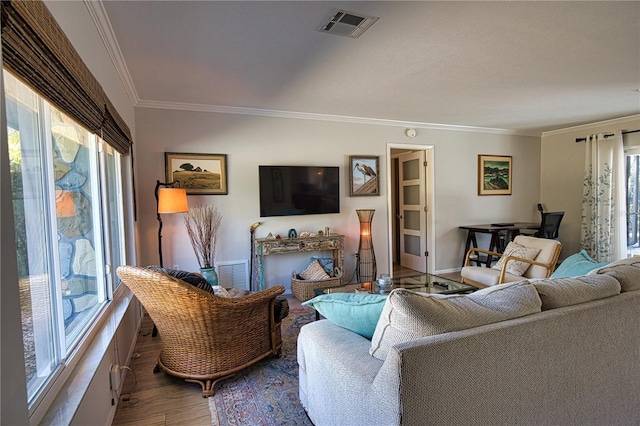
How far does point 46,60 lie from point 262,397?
2.02 metres

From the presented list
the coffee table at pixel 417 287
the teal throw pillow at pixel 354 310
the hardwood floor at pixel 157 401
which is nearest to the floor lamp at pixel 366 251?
the coffee table at pixel 417 287

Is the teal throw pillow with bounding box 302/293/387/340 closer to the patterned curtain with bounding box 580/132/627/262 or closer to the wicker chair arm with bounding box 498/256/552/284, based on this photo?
the wicker chair arm with bounding box 498/256/552/284

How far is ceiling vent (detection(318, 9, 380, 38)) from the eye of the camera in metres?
2.01

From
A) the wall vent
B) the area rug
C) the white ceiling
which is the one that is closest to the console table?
the wall vent

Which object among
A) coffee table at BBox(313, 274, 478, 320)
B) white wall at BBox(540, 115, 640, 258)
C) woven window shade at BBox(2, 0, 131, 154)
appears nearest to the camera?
woven window shade at BBox(2, 0, 131, 154)

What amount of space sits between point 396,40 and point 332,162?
2.37 m

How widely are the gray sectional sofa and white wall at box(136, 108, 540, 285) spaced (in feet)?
9.16

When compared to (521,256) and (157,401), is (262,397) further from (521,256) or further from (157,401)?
(521,256)

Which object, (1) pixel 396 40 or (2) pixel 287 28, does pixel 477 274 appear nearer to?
(1) pixel 396 40

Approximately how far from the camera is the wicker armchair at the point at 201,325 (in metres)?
1.95

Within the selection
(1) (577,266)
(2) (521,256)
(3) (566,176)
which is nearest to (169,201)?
(1) (577,266)

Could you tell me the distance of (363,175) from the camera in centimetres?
479

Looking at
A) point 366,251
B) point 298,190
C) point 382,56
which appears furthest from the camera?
point 366,251

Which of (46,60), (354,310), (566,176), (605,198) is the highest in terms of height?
(46,60)
